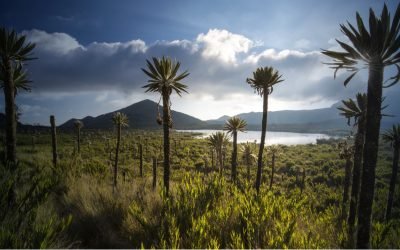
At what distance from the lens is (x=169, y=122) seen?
40.8 ft

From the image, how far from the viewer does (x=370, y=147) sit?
6.11 m

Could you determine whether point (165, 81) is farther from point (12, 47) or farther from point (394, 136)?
point (394, 136)

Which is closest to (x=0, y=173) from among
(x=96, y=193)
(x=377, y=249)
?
(x=96, y=193)

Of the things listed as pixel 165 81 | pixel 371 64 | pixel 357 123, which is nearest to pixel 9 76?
pixel 165 81

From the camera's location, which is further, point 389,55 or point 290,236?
point 389,55

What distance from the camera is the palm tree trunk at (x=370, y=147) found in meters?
6.05

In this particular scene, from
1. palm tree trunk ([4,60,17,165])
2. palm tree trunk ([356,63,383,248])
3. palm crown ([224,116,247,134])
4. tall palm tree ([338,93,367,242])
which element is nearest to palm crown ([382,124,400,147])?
tall palm tree ([338,93,367,242])

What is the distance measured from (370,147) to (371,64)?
2.09 m

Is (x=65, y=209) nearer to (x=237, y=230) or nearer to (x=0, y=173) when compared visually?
(x=0, y=173)

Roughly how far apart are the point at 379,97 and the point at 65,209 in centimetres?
989

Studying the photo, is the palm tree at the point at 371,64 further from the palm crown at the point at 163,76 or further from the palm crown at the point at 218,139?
the palm crown at the point at 218,139

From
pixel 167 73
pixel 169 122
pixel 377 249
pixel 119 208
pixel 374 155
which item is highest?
pixel 167 73

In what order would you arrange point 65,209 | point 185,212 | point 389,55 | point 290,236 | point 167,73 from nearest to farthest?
point 290,236, point 389,55, point 185,212, point 65,209, point 167,73

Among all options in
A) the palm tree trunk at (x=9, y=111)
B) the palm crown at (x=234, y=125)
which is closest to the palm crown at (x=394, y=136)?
the palm crown at (x=234, y=125)
